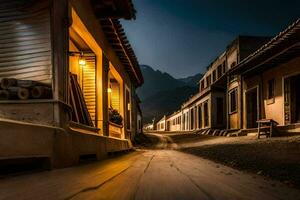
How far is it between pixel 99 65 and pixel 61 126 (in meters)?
4.87

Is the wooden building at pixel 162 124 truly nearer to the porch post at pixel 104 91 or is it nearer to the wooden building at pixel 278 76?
the wooden building at pixel 278 76

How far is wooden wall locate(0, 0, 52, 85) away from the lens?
671 centimetres

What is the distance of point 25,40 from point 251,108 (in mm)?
17137

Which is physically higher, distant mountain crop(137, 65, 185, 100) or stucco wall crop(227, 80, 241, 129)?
distant mountain crop(137, 65, 185, 100)

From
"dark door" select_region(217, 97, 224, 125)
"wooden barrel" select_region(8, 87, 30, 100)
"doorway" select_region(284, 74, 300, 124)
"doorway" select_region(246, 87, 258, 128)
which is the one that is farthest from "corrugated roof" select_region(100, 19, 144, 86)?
"dark door" select_region(217, 97, 224, 125)

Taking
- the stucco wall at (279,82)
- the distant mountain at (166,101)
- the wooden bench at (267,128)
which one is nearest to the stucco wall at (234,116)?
the stucco wall at (279,82)

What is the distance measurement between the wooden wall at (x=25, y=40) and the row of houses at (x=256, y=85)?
860 centimetres

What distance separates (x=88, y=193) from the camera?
2996 mm

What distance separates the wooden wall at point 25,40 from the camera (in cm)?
671

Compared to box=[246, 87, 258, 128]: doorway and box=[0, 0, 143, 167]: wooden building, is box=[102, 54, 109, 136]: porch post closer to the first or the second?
box=[0, 0, 143, 167]: wooden building

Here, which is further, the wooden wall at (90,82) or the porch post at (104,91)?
the porch post at (104,91)

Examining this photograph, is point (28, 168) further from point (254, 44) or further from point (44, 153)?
point (254, 44)

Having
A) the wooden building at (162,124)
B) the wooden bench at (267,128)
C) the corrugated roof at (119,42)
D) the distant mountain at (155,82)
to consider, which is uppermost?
the distant mountain at (155,82)

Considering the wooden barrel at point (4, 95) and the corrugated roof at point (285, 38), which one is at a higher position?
the corrugated roof at point (285, 38)
